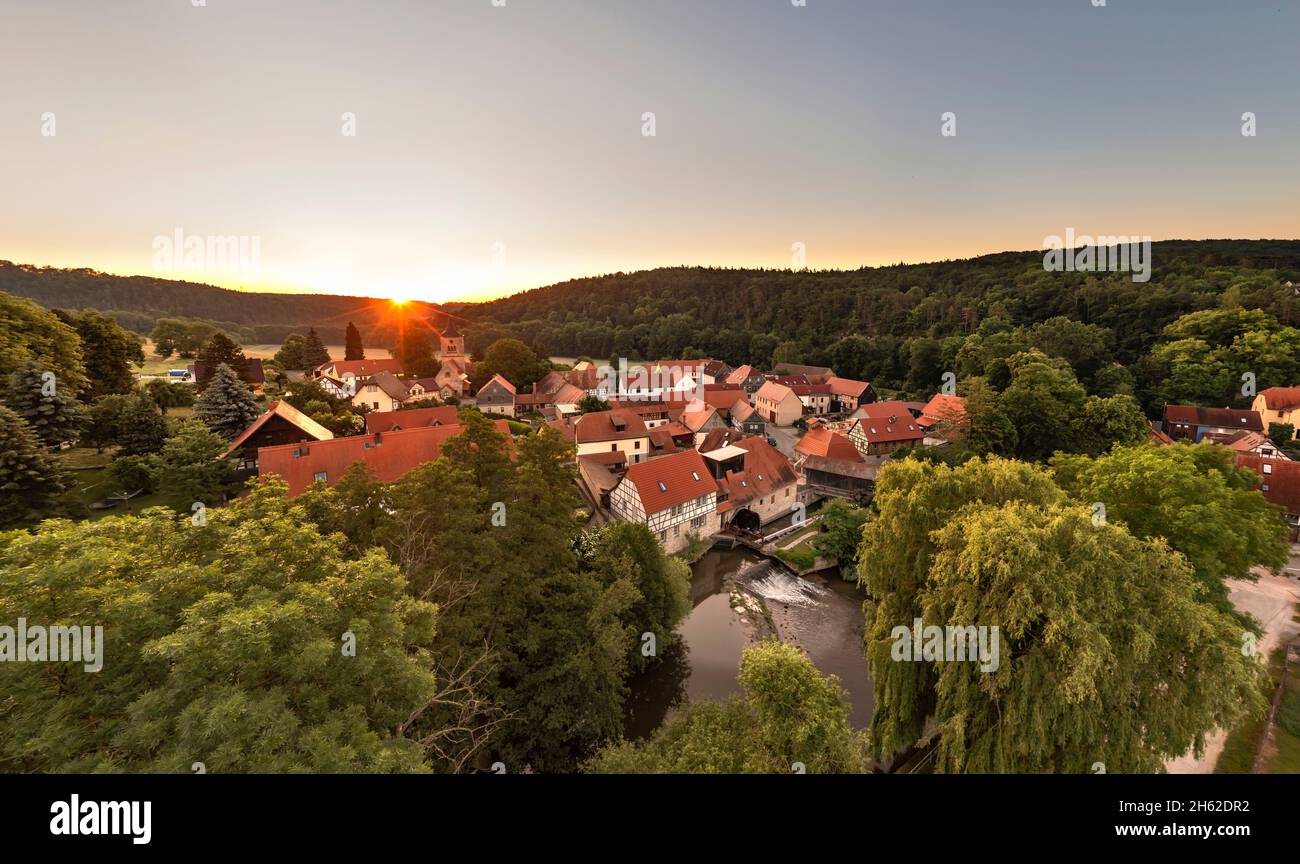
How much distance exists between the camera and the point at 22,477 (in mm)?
16375

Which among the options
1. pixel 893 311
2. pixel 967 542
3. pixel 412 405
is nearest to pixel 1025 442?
pixel 967 542

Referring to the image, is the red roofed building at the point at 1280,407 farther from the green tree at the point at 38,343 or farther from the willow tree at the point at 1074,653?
the green tree at the point at 38,343

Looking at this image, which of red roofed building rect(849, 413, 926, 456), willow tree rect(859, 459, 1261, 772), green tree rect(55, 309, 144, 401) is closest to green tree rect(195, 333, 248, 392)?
green tree rect(55, 309, 144, 401)

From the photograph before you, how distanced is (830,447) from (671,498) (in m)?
12.7

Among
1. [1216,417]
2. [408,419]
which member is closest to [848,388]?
[1216,417]

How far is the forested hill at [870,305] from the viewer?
57469mm

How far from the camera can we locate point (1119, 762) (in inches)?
346

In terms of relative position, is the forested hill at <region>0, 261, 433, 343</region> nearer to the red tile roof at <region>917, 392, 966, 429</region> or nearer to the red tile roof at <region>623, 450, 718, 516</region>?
the red tile roof at <region>623, 450, 718, 516</region>

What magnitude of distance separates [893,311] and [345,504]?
89170 millimetres

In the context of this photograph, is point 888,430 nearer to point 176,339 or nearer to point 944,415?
point 944,415

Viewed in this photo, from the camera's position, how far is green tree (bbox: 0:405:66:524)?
1609 centimetres

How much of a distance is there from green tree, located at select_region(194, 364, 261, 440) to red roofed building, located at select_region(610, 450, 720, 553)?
22144mm

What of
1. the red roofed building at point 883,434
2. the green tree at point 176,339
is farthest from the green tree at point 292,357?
the red roofed building at point 883,434
